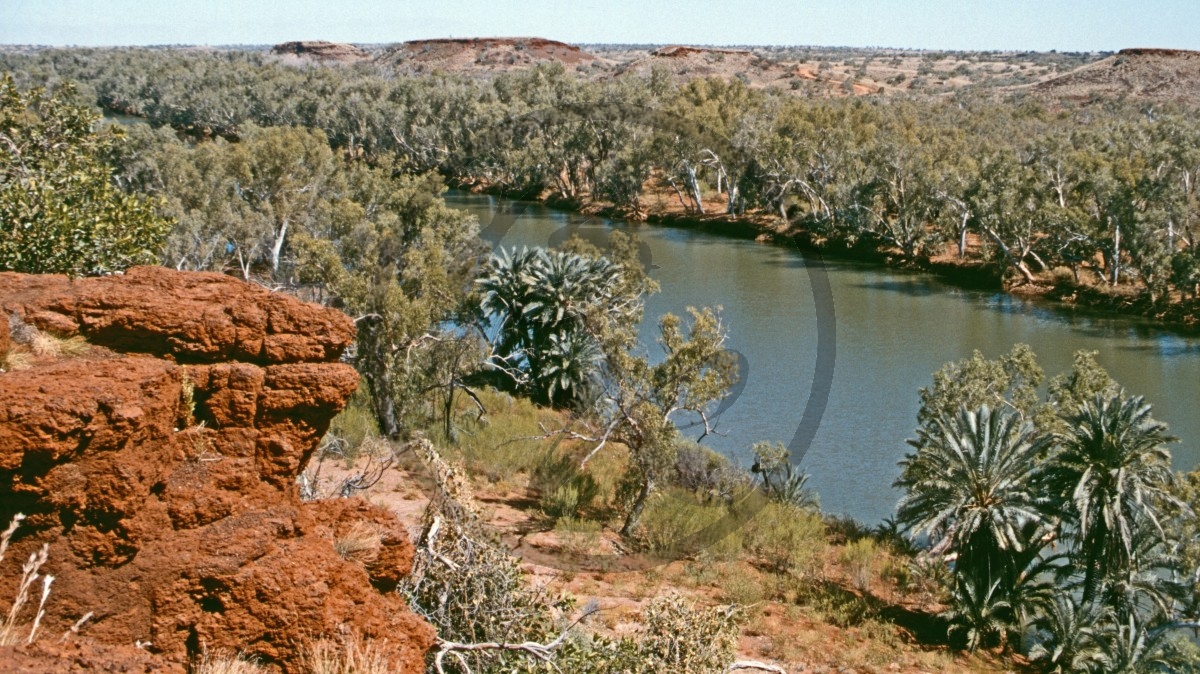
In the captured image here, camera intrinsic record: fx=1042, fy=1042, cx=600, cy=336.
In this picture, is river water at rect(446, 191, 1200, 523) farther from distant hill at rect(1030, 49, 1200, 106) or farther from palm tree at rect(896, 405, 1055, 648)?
distant hill at rect(1030, 49, 1200, 106)

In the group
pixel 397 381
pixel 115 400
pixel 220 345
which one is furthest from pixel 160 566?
pixel 397 381

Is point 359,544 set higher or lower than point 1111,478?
higher

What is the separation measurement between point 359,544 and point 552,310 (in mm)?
20696

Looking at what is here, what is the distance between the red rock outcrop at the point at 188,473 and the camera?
5082mm

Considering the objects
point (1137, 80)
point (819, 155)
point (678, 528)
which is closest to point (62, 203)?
point (678, 528)

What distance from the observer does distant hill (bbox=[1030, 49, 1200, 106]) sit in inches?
3723

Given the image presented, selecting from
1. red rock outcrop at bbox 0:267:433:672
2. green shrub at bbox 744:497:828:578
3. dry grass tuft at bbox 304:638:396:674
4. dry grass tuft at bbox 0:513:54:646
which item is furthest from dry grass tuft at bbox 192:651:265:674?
green shrub at bbox 744:497:828:578

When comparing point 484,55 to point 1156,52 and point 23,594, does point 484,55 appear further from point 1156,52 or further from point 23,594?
point 23,594

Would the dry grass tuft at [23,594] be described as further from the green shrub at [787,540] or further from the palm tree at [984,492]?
the green shrub at [787,540]

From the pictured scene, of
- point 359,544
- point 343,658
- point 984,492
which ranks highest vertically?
point 359,544

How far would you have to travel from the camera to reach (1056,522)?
17375mm

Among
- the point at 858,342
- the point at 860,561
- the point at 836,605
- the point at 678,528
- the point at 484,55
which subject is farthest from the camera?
the point at 484,55

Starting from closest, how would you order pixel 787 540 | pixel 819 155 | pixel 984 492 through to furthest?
pixel 984 492 < pixel 787 540 < pixel 819 155

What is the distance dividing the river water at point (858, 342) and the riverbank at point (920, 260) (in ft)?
3.26
